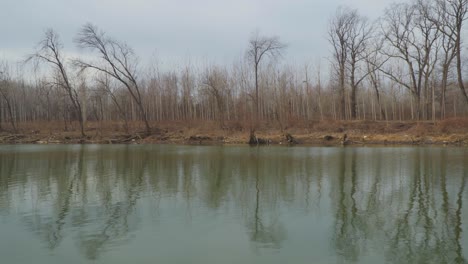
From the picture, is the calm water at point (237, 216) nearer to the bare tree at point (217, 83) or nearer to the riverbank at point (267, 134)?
the riverbank at point (267, 134)

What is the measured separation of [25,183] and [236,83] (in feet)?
108

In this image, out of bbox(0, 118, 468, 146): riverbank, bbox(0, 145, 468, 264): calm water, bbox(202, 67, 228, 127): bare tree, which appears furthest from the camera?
A: bbox(202, 67, 228, 127): bare tree

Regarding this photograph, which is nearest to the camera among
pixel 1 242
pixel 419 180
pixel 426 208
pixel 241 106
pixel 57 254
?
pixel 57 254

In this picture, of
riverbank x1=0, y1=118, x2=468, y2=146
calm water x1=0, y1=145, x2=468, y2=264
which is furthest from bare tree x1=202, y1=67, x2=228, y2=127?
calm water x1=0, y1=145, x2=468, y2=264

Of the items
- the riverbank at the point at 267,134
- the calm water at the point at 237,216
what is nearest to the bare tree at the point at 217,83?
the riverbank at the point at 267,134

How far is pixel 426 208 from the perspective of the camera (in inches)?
345

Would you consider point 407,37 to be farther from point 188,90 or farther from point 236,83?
point 188,90

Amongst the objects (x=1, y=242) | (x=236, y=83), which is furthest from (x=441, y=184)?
(x=236, y=83)

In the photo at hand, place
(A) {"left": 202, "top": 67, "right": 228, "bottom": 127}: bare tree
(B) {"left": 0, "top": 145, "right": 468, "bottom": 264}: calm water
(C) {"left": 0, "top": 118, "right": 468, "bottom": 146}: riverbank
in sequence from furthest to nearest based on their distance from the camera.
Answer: (A) {"left": 202, "top": 67, "right": 228, "bottom": 127}: bare tree → (C) {"left": 0, "top": 118, "right": 468, "bottom": 146}: riverbank → (B) {"left": 0, "top": 145, "right": 468, "bottom": 264}: calm water

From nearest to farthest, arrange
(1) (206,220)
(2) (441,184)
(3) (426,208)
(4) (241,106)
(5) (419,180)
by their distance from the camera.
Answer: (1) (206,220), (3) (426,208), (2) (441,184), (5) (419,180), (4) (241,106)

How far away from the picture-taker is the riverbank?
28.6m

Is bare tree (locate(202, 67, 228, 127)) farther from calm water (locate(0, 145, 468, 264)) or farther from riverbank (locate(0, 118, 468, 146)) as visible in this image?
calm water (locate(0, 145, 468, 264))

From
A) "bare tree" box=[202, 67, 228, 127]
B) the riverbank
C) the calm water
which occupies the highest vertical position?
"bare tree" box=[202, 67, 228, 127]

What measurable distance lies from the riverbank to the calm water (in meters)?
14.7
